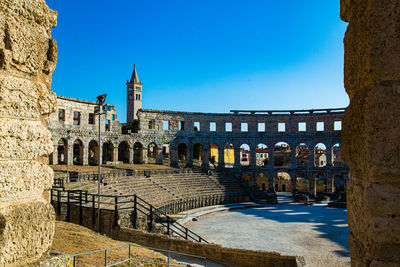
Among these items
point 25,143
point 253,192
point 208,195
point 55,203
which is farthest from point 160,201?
point 25,143

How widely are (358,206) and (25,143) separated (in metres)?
2.73

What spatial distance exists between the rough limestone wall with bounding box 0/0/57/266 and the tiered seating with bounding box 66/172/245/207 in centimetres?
1557

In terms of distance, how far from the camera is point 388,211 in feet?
7.52

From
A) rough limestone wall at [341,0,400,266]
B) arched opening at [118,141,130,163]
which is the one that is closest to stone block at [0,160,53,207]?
rough limestone wall at [341,0,400,266]

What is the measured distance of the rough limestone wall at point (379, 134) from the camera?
2.29 m

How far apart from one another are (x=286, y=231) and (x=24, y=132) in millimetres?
18202

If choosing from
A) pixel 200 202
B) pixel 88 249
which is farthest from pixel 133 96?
pixel 88 249

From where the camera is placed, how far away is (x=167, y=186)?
2514cm

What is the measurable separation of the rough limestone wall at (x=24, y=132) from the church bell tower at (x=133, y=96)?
62.5 meters

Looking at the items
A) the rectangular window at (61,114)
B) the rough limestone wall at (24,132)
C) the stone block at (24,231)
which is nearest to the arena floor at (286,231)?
the stone block at (24,231)

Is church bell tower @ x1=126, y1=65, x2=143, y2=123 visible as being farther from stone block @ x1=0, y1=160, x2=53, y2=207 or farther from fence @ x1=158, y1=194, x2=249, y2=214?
stone block @ x1=0, y1=160, x2=53, y2=207

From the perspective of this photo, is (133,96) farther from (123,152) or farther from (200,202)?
(200,202)

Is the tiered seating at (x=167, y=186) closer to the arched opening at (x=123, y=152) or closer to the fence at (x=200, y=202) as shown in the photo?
the fence at (x=200, y=202)

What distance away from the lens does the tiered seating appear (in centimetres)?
1931
